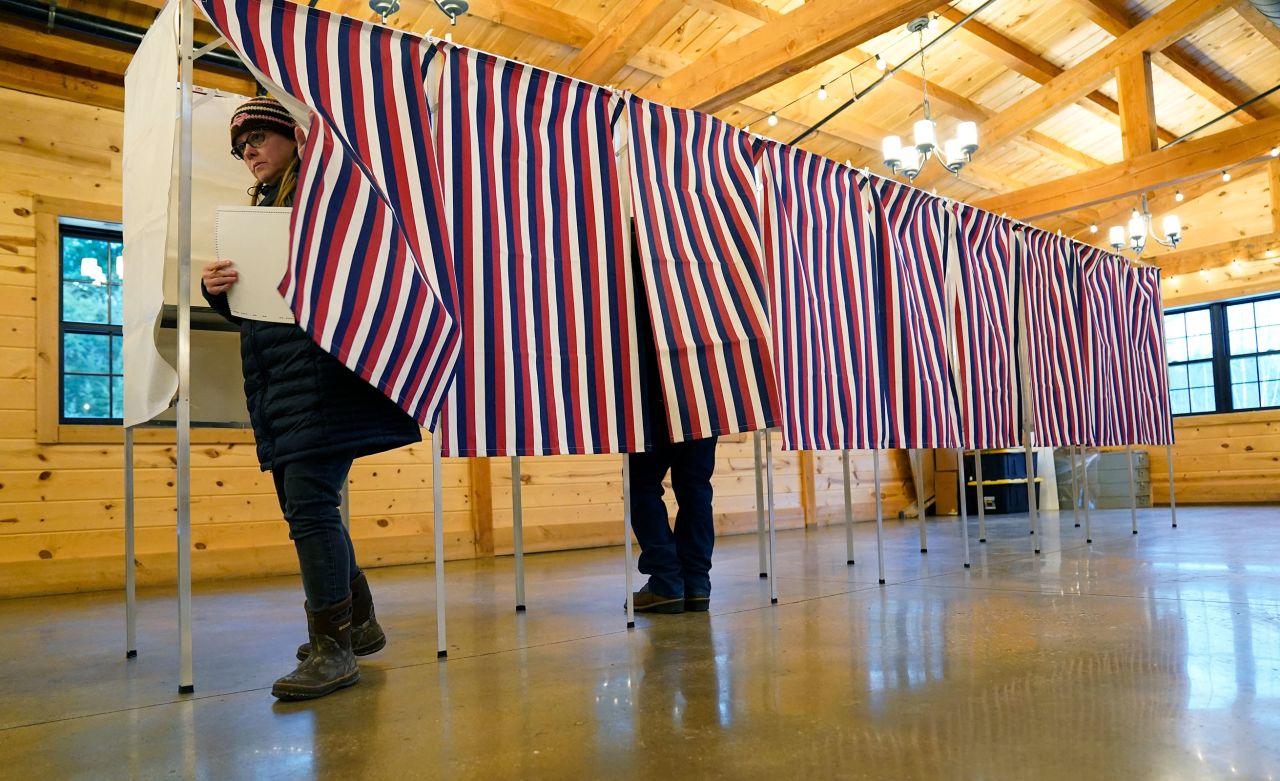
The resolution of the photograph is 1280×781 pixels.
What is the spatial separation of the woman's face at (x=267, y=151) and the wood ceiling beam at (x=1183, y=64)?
673cm

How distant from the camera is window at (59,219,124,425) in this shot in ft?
14.0

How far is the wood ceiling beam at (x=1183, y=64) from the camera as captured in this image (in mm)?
6891

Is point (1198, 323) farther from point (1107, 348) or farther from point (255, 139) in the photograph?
point (255, 139)

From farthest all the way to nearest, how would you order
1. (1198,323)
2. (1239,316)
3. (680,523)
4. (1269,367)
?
(1198,323)
(1239,316)
(1269,367)
(680,523)

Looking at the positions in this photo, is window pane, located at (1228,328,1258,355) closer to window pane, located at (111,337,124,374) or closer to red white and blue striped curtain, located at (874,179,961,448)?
red white and blue striped curtain, located at (874,179,961,448)

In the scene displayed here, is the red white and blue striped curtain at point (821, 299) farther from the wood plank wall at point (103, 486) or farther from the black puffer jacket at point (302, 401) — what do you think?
the wood plank wall at point (103, 486)

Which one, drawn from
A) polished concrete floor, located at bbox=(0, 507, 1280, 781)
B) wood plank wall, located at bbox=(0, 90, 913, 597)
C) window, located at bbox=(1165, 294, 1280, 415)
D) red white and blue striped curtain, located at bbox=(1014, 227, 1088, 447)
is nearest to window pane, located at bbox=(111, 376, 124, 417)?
wood plank wall, located at bbox=(0, 90, 913, 597)

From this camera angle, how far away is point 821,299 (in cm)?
320

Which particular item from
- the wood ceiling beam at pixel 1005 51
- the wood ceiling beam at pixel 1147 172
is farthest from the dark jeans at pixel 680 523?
the wood ceiling beam at pixel 1147 172

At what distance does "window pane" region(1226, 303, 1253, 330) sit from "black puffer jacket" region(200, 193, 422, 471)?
10140mm

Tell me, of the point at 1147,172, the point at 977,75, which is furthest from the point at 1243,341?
the point at 977,75

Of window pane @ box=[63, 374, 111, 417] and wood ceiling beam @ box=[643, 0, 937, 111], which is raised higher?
wood ceiling beam @ box=[643, 0, 937, 111]

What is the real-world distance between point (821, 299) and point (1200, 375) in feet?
27.3

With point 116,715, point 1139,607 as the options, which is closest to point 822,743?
point 116,715
